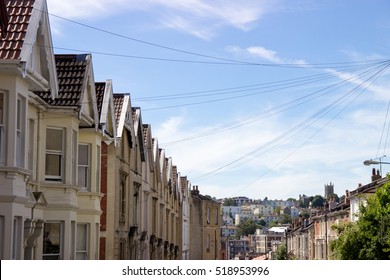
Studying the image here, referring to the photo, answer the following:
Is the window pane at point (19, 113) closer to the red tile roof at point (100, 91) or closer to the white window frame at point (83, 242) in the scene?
the white window frame at point (83, 242)

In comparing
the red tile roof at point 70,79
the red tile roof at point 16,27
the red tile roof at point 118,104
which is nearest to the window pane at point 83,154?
the red tile roof at point 70,79

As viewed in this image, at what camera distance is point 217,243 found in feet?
338

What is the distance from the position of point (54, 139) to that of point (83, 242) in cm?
569

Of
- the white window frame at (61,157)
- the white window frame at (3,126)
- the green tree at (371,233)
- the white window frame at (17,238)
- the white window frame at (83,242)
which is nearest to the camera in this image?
the white window frame at (3,126)

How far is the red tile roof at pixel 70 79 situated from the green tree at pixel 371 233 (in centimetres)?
2048

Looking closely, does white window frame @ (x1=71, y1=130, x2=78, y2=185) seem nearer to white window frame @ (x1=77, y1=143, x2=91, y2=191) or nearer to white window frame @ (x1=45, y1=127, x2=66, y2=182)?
white window frame @ (x1=45, y1=127, x2=66, y2=182)

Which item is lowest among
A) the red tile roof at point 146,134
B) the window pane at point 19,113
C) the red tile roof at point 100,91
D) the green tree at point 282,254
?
the green tree at point 282,254

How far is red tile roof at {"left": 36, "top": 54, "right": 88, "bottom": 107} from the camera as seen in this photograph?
29286 millimetres

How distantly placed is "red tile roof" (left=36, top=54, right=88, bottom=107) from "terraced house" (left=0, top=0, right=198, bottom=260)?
0.04m

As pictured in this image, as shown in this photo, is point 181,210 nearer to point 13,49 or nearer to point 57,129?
point 57,129

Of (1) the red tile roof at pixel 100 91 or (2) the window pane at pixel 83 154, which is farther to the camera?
(1) the red tile roof at pixel 100 91

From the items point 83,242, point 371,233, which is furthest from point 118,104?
point 371,233

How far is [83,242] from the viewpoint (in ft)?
107

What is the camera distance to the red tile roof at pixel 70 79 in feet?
96.1
